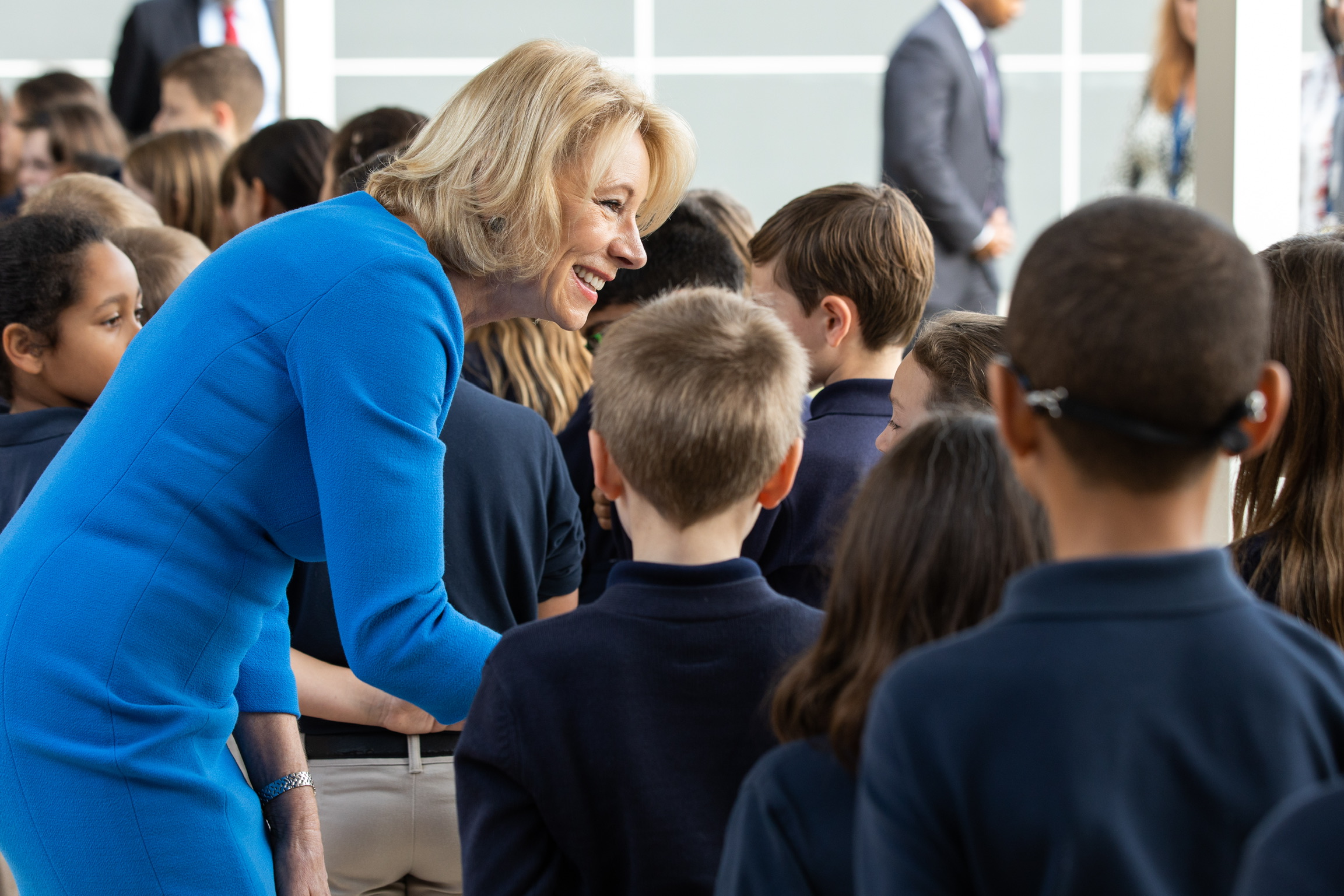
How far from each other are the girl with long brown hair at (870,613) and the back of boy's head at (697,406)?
192 mm

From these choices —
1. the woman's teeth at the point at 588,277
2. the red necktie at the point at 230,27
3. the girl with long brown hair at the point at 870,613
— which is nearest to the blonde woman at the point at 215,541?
the woman's teeth at the point at 588,277

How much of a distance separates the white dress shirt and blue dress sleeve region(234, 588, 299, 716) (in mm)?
4924

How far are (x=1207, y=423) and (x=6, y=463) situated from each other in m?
1.88

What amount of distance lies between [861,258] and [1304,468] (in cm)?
108

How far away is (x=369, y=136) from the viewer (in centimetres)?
305

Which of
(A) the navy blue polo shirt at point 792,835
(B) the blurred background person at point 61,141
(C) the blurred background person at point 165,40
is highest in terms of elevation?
(C) the blurred background person at point 165,40

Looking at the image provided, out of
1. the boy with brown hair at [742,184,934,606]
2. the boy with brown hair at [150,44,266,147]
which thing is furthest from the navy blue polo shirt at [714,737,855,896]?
the boy with brown hair at [150,44,266,147]

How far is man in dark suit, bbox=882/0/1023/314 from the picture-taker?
4.88 m

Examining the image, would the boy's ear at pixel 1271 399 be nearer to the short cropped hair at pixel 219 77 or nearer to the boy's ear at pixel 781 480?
the boy's ear at pixel 781 480

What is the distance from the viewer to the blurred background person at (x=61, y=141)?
16.6 feet

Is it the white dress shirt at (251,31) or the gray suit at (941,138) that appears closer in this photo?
the gray suit at (941,138)

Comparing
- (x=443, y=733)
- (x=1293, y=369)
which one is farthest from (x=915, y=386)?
(x=443, y=733)

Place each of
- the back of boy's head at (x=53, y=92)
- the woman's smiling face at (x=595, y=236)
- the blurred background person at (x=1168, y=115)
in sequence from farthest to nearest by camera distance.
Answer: the back of boy's head at (x=53, y=92) → the blurred background person at (x=1168, y=115) → the woman's smiling face at (x=595, y=236)

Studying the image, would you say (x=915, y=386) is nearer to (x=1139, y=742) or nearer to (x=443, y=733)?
(x=443, y=733)
